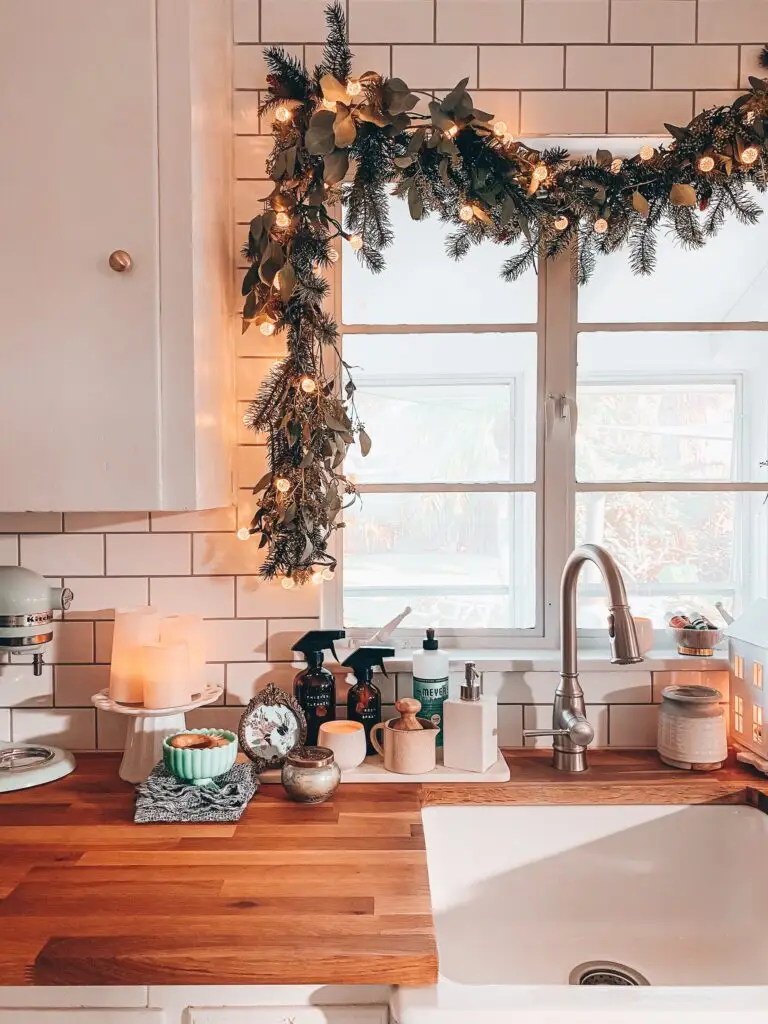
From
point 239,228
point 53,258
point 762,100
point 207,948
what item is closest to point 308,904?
point 207,948

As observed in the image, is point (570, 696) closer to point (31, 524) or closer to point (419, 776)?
point (419, 776)

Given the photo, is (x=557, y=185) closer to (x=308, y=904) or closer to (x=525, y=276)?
(x=525, y=276)

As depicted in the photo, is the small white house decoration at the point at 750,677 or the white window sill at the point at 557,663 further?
the white window sill at the point at 557,663

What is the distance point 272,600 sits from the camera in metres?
1.71

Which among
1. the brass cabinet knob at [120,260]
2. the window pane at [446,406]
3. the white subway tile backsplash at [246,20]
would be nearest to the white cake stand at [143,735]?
the window pane at [446,406]

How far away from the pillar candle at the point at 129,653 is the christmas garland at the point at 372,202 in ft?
0.80

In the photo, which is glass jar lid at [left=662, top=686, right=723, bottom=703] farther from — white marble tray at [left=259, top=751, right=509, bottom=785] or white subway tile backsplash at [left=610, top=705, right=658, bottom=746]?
white marble tray at [left=259, top=751, right=509, bottom=785]

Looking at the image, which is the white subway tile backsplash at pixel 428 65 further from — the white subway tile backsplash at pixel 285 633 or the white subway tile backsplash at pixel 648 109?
the white subway tile backsplash at pixel 285 633

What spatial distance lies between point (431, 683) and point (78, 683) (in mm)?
725

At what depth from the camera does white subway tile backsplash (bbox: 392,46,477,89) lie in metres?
1.66

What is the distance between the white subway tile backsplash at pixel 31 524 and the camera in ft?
5.55

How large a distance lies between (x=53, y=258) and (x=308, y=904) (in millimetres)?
1059

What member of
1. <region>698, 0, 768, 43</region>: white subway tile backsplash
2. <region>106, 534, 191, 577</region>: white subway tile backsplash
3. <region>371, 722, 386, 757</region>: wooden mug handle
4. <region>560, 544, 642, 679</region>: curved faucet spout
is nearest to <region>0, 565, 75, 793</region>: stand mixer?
<region>106, 534, 191, 577</region>: white subway tile backsplash

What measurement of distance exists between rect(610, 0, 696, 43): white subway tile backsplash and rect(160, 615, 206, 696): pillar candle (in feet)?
4.66
